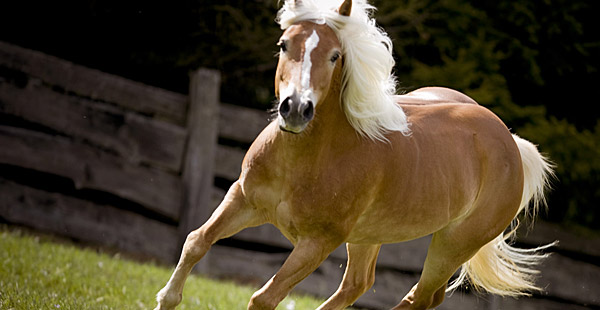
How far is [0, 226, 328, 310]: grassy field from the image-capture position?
428 cm

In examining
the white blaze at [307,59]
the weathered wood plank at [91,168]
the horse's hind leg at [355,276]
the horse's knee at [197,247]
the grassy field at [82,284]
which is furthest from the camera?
the weathered wood plank at [91,168]

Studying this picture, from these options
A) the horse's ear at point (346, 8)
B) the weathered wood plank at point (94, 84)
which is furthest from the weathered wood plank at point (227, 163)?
the horse's ear at point (346, 8)

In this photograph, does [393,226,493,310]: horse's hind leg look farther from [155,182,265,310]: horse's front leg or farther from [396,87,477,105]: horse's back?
[155,182,265,310]: horse's front leg

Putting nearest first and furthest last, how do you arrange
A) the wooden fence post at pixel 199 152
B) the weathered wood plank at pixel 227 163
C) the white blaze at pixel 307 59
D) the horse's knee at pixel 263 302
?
the white blaze at pixel 307 59, the horse's knee at pixel 263 302, the wooden fence post at pixel 199 152, the weathered wood plank at pixel 227 163

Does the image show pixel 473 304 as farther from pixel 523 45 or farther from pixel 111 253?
pixel 111 253

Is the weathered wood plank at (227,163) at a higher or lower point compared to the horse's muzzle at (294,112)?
lower

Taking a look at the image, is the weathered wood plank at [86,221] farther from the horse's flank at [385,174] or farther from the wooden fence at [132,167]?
the horse's flank at [385,174]

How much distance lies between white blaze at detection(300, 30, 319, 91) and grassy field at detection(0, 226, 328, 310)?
1863 mm

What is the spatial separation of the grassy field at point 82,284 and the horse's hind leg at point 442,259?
1.44 m

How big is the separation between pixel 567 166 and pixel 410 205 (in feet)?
16.3

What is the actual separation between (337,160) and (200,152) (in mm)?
4189

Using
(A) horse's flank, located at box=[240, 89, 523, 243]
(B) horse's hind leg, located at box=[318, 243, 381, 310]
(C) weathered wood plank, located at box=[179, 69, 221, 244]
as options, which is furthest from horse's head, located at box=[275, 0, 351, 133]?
(C) weathered wood plank, located at box=[179, 69, 221, 244]

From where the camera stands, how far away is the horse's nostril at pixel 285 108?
123 inches

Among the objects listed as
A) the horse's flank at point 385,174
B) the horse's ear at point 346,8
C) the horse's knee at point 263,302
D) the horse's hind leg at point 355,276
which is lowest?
the horse's hind leg at point 355,276
